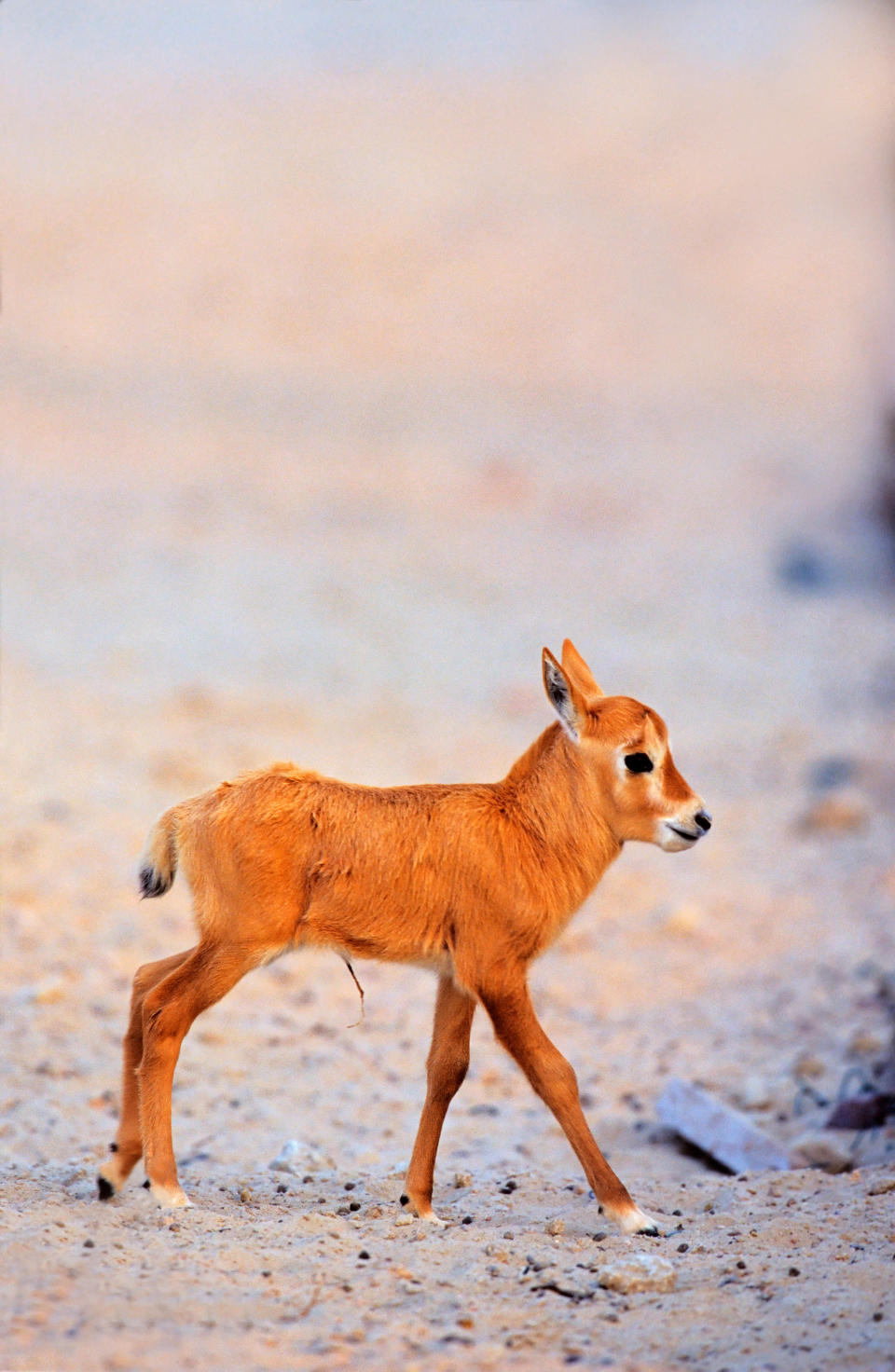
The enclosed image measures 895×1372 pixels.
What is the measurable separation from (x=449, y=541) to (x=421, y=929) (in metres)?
20.8

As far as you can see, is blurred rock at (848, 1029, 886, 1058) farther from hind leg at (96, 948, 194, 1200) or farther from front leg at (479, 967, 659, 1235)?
hind leg at (96, 948, 194, 1200)

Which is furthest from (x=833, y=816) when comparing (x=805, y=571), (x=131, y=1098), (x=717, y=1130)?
(x=805, y=571)

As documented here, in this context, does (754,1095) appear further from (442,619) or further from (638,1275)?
(442,619)

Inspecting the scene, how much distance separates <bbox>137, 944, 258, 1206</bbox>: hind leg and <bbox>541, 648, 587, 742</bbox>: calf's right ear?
1.74 metres

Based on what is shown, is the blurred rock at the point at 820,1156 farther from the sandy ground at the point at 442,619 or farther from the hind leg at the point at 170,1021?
the hind leg at the point at 170,1021

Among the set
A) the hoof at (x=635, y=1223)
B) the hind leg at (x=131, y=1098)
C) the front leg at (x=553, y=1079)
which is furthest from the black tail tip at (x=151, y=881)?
the hoof at (x=635, y=1223)

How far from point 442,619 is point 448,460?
963 centimetres

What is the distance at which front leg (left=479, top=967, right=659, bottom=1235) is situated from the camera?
240 inches

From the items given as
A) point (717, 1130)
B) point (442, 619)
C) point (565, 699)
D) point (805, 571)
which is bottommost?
Answer: point (717, 1130)

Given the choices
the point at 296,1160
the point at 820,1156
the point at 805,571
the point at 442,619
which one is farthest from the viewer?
the point at 805,571

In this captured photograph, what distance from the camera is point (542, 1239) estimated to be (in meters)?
5.87

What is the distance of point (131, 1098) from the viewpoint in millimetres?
6340

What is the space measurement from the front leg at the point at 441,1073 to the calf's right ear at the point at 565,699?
1.25 m

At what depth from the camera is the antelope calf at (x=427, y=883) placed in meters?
6.09
